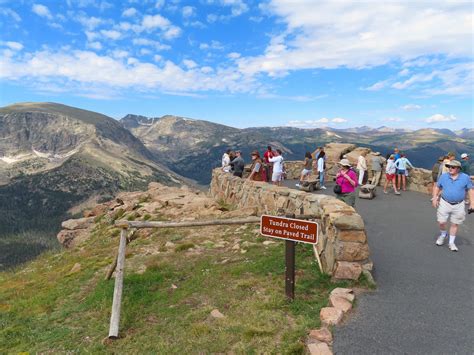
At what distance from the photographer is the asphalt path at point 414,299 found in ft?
21.3

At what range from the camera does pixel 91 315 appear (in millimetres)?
9297

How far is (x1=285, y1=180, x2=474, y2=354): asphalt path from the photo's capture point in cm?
650

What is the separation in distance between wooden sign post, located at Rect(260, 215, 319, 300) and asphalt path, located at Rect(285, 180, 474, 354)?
63.4 inches

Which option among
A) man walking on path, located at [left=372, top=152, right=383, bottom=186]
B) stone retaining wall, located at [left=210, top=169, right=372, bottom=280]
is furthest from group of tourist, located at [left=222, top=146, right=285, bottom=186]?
stone retaining wall, located at [left=210, top=169, right=372, bottom=280]

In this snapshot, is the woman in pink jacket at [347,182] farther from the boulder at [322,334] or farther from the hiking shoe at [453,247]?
the boulder at [322,334]

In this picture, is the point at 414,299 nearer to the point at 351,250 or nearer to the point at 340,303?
the point at 351,250

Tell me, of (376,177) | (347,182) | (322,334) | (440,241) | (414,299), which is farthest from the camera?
(376,177)

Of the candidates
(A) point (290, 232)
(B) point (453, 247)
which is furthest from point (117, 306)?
(B) point (453, 247)

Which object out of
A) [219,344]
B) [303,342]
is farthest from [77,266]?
[303,342]

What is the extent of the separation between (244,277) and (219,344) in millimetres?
3193

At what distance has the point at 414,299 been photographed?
812 cm

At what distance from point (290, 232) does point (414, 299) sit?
11.1ft

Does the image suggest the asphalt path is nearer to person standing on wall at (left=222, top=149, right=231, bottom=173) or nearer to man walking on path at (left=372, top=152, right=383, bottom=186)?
man walking on path at (left=372, top=152, right=383, bottom=186)

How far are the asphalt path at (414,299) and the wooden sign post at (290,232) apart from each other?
161 centimetres
